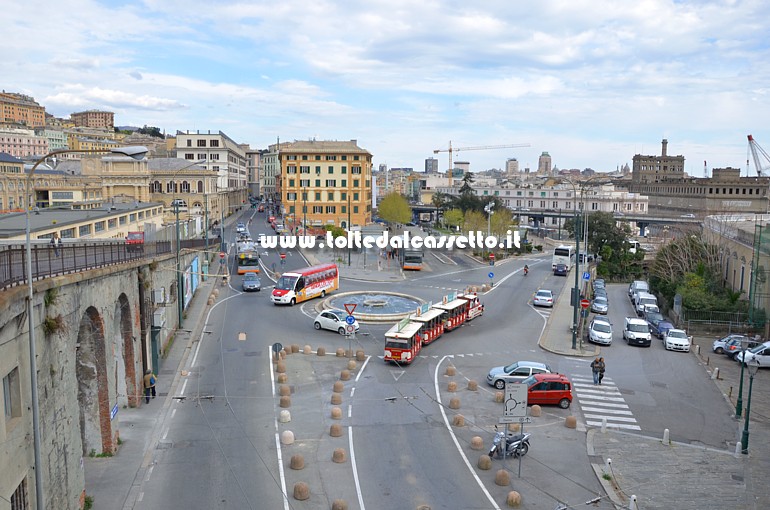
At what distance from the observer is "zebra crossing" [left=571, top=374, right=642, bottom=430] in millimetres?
22688

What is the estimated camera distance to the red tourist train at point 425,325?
93.9 ft

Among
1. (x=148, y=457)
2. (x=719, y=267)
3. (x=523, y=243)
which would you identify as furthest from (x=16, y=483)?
(x=523, y=243)

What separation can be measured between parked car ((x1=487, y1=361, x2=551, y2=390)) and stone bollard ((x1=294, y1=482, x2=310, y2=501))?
11.7 meters

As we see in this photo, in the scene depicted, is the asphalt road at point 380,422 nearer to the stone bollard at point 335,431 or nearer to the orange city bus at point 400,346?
the stone bollard at point 335,431

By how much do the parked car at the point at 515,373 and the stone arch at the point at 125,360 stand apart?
45.6ft

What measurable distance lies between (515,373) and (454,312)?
10.3 meters

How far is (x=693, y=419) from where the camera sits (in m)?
23.2

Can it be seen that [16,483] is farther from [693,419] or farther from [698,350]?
[698,350]

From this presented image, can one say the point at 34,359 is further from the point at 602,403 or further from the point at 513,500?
the point at 602,403

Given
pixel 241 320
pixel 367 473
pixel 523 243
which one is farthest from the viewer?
pixel 523 243

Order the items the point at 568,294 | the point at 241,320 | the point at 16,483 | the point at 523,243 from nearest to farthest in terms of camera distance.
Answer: the point at 16,483 < the point at 241,320 < the point at 568,294 < the point at 523,243

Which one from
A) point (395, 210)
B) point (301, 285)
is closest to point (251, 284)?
point (301, 285)

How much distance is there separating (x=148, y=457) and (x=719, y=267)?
4997 centimetres

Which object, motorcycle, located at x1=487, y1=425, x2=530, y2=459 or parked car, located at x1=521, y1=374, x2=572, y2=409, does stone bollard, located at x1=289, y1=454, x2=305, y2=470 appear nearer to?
→ motorcycle, located at x1=487, y1=425, x2=530, y2=459
